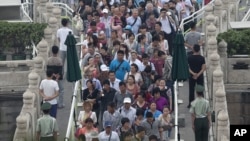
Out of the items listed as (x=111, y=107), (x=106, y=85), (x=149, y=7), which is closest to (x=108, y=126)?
(x=111, y=107)

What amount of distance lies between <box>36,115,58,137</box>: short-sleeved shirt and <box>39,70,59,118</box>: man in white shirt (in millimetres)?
2241

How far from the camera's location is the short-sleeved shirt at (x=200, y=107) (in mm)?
38000

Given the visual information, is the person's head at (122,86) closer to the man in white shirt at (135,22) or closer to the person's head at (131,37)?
the person's head at (131,37)

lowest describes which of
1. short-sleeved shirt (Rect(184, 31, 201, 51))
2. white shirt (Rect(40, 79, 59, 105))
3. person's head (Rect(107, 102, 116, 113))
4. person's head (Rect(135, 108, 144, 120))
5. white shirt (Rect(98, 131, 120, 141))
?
white shirt (Rect(98, 131, 120, 141))

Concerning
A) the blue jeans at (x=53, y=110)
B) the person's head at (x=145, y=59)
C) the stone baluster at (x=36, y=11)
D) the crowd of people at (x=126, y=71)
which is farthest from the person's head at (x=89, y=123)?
the stone baluster at (x=36, y=11)

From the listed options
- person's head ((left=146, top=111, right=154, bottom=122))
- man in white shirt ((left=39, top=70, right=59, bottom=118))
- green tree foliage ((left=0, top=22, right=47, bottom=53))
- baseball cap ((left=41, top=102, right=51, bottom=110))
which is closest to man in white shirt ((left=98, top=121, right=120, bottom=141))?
person's head ((left=146, top=111, right=154, bottom=122))

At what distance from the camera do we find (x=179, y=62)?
133ft

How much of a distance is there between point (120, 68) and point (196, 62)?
75.3 inches

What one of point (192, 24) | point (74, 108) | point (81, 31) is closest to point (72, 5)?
point (81, 31)

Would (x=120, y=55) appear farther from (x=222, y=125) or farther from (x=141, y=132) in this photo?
(x=222, y=125)

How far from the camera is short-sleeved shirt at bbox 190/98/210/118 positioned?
125 feet

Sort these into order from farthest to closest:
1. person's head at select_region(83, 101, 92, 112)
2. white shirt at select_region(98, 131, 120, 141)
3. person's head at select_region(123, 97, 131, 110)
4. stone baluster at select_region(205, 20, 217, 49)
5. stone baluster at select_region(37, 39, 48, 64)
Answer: stone baluster at select_region(205, 20, 217, 49), stone baluster at select_region(37, 39, 48, 64), person's head at select_region(123, 97, 131, 110), person's head at select_region(83, 101, 92, 112), white shirt at select_region(98, 131, 120, 141)

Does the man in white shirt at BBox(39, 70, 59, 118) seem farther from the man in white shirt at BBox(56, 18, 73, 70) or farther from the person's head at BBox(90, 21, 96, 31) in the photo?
the person's head at BBox(90, 21, 96, 31)

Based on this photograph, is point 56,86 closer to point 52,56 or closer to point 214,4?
point 52,56
